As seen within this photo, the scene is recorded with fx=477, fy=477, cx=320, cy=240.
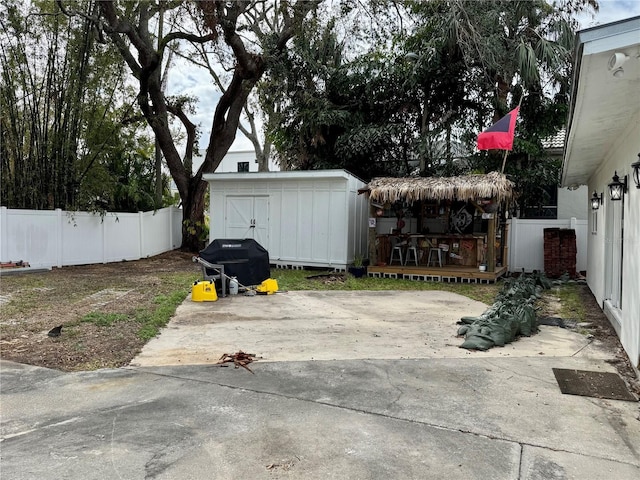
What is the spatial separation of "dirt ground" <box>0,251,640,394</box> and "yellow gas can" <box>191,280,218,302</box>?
691mm

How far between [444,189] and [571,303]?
3761mm

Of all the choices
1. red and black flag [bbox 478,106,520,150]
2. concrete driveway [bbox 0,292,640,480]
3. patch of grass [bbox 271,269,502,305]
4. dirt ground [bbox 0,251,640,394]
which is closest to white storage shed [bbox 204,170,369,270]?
patch of grass [bbox 271,269,502,305]

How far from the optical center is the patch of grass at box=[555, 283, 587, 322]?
23.3ft

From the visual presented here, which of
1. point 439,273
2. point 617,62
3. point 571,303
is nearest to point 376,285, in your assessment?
point 439,273

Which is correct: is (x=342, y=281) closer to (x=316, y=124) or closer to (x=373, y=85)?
(x=316, y=124)

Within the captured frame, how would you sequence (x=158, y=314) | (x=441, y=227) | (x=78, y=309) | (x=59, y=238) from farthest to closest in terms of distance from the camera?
(x=441, y=227)
(x=59, y=238)
(x=78, y=309)
(x=158, y=314)

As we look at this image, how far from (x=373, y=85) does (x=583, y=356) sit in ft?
38.4

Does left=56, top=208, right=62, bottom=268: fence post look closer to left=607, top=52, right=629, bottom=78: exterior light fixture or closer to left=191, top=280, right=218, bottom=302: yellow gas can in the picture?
left=191, top=280, right=218, bottom=302: yellow gas can

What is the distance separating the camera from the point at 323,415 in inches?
132

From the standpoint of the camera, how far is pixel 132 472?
101 inches

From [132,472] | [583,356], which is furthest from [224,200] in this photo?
[132,472]

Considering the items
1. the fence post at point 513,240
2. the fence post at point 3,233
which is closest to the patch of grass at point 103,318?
the fence post at point 3,233

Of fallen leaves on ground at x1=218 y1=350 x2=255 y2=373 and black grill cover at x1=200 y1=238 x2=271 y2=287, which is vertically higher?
black grill cover at x1=200 y1=238 x2=271 y2=287

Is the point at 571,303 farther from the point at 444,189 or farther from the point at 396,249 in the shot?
the point at 396,249
